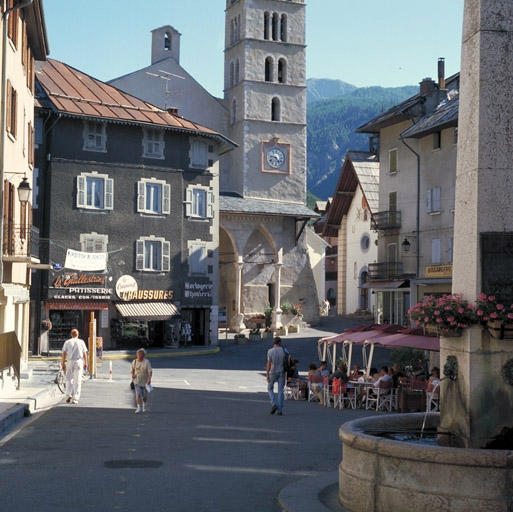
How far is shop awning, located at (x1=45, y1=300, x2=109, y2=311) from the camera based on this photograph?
46406 mm

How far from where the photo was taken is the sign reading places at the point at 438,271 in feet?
133

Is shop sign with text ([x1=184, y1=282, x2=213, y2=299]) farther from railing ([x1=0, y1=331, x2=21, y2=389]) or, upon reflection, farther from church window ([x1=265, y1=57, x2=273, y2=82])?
railing ([x1=0, y1=331, x2=21, y2=389])

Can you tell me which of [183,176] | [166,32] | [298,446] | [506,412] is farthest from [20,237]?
[166,32]

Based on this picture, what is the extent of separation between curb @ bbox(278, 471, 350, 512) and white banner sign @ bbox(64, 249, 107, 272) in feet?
120

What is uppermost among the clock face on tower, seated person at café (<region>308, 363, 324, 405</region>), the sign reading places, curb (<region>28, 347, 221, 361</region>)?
the clock face on tower

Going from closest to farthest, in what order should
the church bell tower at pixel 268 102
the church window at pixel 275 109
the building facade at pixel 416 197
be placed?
the building facade at pixel 416 197 < the church bell tower at pixel 268 102 < the church window at pixel 275 109

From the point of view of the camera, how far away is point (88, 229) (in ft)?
158

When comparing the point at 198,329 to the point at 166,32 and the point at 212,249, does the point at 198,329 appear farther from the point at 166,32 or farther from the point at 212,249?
the point at 166,32

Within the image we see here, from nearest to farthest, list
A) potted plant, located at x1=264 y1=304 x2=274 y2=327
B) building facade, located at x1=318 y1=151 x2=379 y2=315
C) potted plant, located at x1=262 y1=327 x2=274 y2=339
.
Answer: potted plant, located at x1=262 y1=327 x2=274 y2=339 < potted plant, located at x1=264 y1=304 x2=274 y2=327 < building facade, located at x1=318 y1=151 x2=379 y2=315

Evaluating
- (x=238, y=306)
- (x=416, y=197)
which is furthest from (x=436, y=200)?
(x=238, y=306)

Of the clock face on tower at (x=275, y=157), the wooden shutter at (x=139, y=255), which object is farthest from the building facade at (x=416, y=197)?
the clock face on tower at (x=275, y=157)

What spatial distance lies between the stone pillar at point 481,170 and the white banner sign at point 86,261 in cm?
3776

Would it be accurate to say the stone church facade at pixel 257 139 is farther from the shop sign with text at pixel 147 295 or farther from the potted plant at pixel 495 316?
the potted plant at pixel 495 316

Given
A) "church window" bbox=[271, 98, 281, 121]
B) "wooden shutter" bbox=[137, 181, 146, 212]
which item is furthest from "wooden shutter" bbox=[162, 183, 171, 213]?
"church window" bbox=[271, 98, 281, 121]
